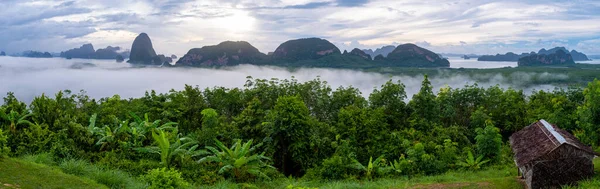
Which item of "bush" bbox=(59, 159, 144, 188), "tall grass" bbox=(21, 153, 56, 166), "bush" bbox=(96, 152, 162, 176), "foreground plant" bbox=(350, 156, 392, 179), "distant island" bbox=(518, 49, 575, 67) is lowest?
"foreground plant" bbox=(350, 156, 392, 179)

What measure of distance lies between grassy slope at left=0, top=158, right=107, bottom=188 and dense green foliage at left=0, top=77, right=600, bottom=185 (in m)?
0.88

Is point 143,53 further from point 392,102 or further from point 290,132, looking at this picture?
point 290,132

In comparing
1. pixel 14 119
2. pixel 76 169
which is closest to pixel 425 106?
pixel 76 169

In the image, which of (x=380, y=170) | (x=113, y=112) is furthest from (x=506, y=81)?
(x=113, y=112)

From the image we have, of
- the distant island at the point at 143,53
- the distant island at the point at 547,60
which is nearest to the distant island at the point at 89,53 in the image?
the distant island at the point at 143,53

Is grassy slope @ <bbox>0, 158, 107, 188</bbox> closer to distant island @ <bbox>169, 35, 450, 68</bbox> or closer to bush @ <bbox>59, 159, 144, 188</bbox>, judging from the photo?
bush @ <bbox>59, 159, 144, 188</bbox>

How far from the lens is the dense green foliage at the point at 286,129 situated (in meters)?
12.4

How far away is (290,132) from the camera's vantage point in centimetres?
1423

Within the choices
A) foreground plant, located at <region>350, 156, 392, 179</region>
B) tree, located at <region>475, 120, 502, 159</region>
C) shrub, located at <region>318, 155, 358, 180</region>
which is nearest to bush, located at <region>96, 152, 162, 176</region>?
shrub, located at <region>318, 155, 358, 180</region>

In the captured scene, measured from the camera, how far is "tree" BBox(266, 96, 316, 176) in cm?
1406

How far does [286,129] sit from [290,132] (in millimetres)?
199

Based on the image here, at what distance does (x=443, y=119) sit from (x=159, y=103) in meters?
14.4

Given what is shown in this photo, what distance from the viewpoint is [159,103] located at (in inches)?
719

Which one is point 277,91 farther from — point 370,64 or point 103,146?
point 370,64
